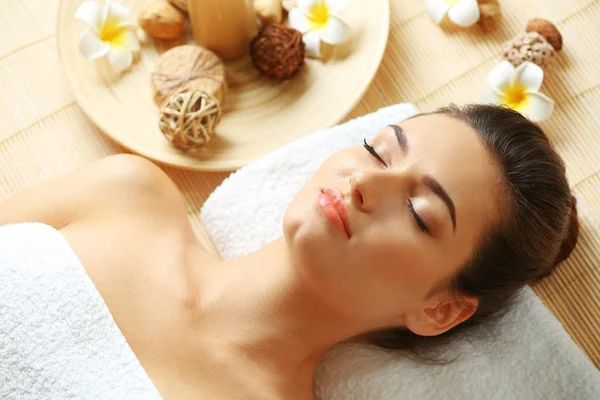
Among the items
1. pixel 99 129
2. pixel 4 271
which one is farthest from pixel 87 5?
pixel 4 271

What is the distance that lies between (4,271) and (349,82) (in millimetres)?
911

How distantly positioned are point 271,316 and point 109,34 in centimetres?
87

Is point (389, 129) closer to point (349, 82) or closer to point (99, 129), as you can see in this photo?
point (349, 82)

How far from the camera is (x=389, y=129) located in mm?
1162

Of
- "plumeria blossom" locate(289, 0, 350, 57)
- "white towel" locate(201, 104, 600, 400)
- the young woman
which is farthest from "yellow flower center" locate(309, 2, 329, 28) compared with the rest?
"white towel" locate(201, 104, 600, 400)

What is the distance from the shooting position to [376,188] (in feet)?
3.47

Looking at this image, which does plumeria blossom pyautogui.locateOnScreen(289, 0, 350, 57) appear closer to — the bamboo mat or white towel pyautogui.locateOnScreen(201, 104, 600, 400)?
the bamboo mat

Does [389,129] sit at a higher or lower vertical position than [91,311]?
higher

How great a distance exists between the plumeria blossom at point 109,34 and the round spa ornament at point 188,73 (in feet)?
0.35

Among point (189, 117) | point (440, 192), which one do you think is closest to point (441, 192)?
point (440, 192)

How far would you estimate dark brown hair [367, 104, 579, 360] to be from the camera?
1.11m

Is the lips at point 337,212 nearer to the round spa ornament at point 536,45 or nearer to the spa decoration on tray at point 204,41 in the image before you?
the spa decoration on tray at point 204,41

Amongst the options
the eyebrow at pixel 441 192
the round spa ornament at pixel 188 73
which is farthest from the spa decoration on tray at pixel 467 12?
the eyebrow at pixel 441 192

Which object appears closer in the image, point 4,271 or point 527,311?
point 4,271
